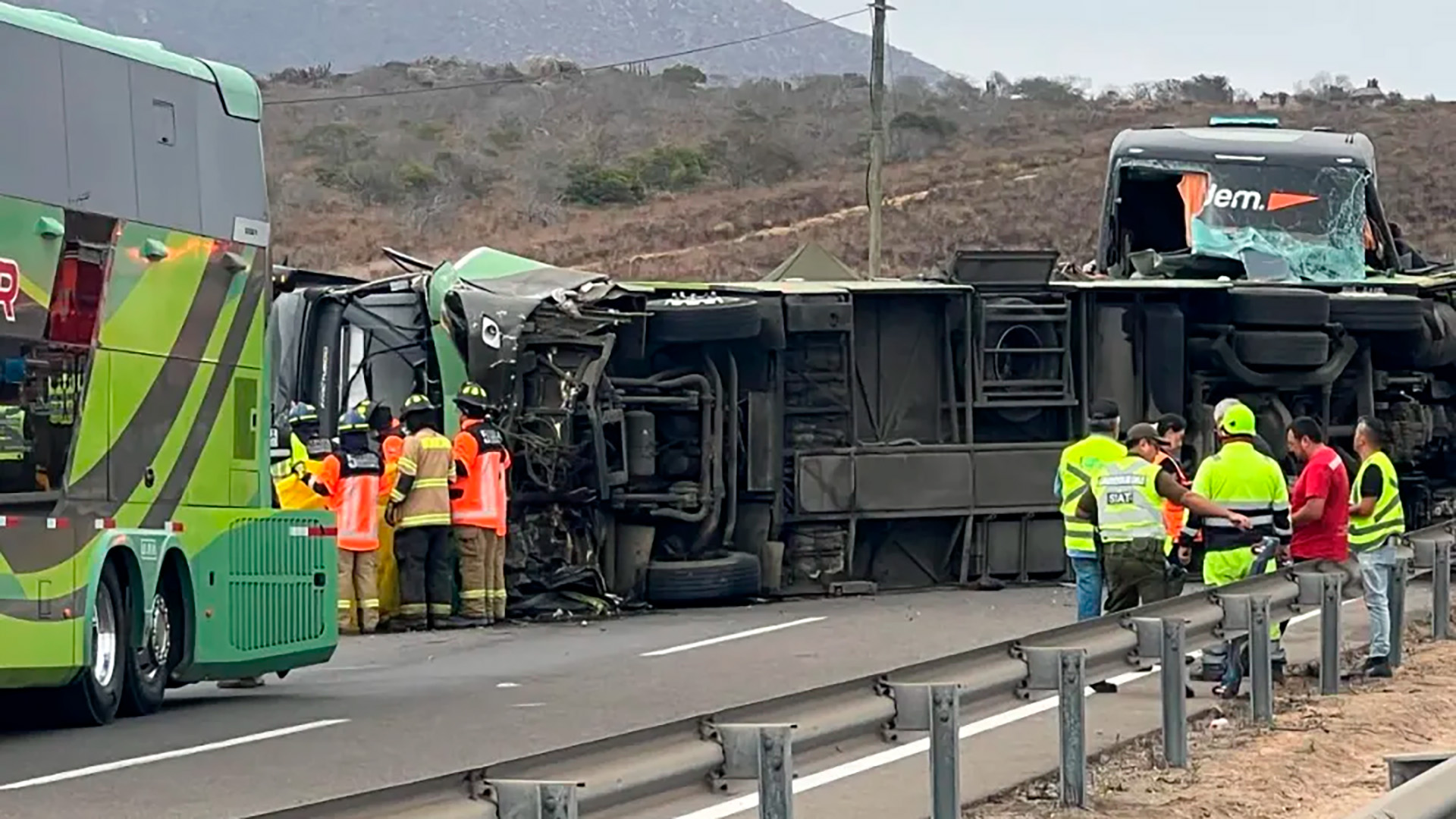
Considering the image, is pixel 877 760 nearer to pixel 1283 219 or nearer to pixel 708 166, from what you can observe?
pixel 1283 219

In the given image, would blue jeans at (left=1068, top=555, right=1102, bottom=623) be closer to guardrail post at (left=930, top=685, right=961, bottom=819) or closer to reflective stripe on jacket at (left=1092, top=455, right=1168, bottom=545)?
reflective stripe on jacket at (left=1092, top=455, right=1168, bottom=545)

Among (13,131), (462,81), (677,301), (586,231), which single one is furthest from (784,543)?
(462,81)

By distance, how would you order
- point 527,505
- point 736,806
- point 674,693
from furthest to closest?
point 527,505, point 674,693, point 736,806

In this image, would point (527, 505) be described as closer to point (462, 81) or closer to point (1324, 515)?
point (1324, 515)

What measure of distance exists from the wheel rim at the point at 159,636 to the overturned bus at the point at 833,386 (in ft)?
16.1

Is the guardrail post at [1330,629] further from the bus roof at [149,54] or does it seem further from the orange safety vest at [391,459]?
the orange safety vest at [391,459]

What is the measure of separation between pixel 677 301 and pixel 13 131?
802 centimetres

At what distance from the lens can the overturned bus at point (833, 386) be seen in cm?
1923

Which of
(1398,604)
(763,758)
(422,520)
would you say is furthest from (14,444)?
(1398,604)

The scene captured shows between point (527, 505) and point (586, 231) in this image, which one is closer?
point (527, 505)

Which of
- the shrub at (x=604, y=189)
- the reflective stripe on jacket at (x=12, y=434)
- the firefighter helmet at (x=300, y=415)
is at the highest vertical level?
the shrub at (x=604, y=189)

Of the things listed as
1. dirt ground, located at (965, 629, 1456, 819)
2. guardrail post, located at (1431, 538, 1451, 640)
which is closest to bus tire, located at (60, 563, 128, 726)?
dirt ground, located at (965, 629, 1456, 819)

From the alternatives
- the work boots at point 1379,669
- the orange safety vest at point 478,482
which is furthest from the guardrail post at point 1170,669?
the orange safety vest at point 478,482

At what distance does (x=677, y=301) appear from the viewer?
19.8 m
